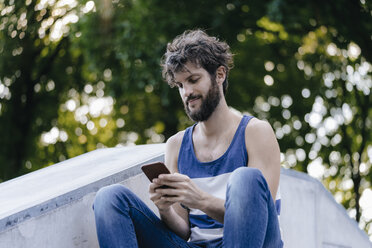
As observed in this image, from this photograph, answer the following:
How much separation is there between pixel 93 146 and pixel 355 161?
6.12 m

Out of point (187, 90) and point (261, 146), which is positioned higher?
point (187, 90)

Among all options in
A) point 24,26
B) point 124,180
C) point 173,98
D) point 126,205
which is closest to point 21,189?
point 124,180

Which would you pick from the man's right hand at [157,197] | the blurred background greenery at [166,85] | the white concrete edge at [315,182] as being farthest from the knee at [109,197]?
the blurred background greenery at [166,85]

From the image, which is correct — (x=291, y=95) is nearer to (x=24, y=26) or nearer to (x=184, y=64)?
(x=24, y=26)

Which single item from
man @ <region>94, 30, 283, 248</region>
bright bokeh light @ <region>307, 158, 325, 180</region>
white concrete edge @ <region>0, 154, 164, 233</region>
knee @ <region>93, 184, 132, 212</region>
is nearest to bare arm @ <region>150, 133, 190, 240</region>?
man @ <region>94, 30, 283, 248</region>

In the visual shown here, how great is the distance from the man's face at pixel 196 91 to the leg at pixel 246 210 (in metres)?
0.62

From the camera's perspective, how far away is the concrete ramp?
2828mm

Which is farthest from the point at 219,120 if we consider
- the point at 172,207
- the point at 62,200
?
the point at 62,200

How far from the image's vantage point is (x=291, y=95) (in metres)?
12.5

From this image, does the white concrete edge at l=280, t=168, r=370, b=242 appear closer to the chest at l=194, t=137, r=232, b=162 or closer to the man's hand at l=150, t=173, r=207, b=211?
the chest at l=194, t=137, r=232, b=162

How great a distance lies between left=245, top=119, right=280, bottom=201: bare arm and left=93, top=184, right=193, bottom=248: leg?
53 cm

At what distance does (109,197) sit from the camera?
8.99ft

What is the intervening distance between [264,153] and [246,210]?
500 millimetres

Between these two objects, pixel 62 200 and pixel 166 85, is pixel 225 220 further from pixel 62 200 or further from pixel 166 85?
pixel 166 85
